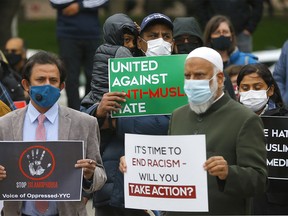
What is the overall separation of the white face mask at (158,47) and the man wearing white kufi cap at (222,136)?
1462 millimetres

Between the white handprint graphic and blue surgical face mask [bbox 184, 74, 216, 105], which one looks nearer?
blue surgical face mask [bbox 184, 74, 216, 105]

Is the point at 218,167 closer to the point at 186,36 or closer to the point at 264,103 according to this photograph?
the point at 264,103

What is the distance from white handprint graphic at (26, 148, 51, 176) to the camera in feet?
23.8

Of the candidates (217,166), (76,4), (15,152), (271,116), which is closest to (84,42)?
(76,4)

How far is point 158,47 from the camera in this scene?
8.40 m

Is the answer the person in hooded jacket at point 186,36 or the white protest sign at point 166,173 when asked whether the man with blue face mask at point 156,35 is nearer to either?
the white protest sign at point 166,173

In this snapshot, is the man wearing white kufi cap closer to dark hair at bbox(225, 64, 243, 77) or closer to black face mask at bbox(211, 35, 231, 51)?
dark hair at bbox(225, 64, 243, 77)

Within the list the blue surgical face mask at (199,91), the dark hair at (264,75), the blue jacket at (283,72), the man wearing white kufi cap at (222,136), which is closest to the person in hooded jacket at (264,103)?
the dark hair at (264,75)

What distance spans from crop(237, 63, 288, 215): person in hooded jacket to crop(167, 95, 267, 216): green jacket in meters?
1.46

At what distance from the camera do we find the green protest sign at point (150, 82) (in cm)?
817

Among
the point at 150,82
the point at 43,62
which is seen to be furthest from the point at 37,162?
the point at 150,82

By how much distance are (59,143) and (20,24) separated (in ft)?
→ 116

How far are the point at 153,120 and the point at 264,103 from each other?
3.55 feet

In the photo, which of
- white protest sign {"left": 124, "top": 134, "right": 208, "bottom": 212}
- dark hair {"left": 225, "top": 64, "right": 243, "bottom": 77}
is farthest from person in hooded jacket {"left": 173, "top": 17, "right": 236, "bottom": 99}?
white protest sign {"left": 124, "top": 134, "right": 208, "bottom": 212}
